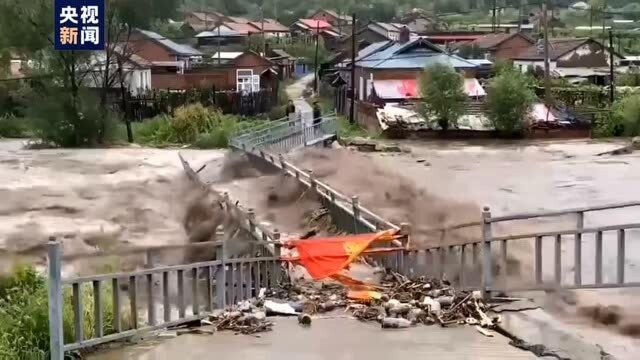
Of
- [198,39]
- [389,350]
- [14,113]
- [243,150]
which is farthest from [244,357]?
[198,39]

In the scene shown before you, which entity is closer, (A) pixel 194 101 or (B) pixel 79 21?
(B) pixel 79 21

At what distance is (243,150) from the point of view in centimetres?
2762

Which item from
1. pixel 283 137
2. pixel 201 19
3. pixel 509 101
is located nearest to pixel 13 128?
pixel 283 137

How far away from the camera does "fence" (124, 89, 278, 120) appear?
48.6m

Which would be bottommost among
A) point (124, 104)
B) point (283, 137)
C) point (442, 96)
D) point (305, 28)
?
point (283, 137)

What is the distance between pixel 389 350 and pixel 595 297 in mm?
2883

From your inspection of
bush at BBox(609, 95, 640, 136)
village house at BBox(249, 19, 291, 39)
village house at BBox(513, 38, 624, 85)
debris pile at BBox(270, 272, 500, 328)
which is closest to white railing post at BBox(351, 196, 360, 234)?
debris pile at BBox(270, 272, 500, 328)

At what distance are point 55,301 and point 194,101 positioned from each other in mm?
42053

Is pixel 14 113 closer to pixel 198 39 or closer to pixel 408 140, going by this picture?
pixel 408 140

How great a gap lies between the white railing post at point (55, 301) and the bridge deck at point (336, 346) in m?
0.50

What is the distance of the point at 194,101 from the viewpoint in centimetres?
4800

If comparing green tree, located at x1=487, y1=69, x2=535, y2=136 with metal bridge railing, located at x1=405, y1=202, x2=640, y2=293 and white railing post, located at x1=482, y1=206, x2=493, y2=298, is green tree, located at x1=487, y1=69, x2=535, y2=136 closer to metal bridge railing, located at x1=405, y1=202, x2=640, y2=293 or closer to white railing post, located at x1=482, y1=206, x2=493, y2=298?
metal bridge railing, located at x1=405, y1=202, x2=640, y2=293

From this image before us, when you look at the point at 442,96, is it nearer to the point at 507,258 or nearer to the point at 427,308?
the point at 507,258

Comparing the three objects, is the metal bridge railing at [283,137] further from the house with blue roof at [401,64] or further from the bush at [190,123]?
the house with blue roof at [401,64]
